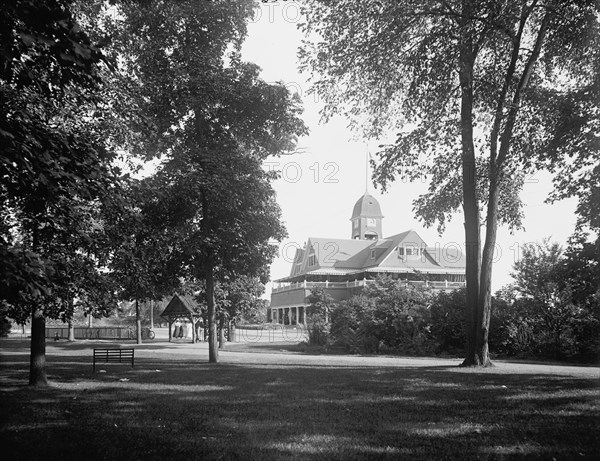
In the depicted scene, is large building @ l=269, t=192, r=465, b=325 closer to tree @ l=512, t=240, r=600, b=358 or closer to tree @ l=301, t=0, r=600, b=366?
tree @ l=512, t=240, r=600, b=358

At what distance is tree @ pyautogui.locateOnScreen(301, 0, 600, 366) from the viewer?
15.5 metres

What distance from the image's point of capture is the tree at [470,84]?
610 inches

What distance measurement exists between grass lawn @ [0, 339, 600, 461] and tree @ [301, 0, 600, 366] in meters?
6.63

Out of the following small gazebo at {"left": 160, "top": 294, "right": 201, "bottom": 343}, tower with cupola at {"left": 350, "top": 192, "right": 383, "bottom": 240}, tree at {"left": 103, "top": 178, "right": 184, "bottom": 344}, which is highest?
tower with cupola at {"left": 350, "top": 192, "right": 383, "bottom": 240}

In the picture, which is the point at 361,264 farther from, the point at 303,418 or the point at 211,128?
the point at 303,418

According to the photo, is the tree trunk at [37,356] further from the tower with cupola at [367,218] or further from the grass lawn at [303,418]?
the tower with cupola at [367,218]

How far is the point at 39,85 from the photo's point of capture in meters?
6.09

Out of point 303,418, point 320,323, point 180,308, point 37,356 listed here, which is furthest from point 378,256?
point 303,418

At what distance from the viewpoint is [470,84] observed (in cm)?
1738

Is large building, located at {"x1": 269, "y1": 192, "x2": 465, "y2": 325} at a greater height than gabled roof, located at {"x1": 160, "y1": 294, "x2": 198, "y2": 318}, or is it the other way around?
large building, located at {"x1": 269, "y1": 192, "x2": 465, "y2": 325}

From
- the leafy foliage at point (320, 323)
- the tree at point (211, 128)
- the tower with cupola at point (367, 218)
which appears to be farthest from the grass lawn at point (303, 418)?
the tower with cupola at point (367, 218)

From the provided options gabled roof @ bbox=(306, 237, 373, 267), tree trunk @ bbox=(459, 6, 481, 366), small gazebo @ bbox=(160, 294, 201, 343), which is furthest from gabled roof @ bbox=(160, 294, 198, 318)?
tree trunk @ bbox=(459, 6, 481, 366)

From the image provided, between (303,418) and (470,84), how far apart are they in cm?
1332

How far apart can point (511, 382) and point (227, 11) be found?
1636cm
